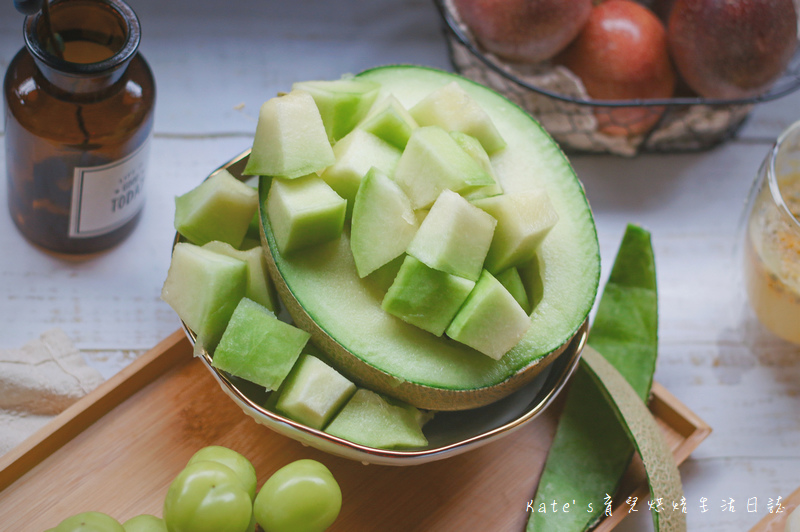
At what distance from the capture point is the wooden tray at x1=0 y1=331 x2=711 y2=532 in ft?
2.44

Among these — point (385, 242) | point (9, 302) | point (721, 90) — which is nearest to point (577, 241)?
point (385, 242)

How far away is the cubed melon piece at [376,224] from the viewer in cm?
67

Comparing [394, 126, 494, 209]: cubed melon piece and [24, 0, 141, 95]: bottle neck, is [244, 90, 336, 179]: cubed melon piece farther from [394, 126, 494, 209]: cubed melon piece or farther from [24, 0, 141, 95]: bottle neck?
[24, 0, 141, 95]: bottle neck

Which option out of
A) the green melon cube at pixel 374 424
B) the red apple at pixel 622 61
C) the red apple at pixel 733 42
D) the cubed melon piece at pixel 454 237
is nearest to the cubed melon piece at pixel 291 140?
the cubed melon piece at pixel 454 237

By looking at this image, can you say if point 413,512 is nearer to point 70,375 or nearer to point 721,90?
point 70,375

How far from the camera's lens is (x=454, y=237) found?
65cm

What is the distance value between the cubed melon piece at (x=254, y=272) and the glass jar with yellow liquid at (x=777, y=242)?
70 centimetres

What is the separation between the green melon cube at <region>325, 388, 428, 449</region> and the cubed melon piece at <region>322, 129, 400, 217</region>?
0.20m

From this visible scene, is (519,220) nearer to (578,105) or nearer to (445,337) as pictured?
(445,337)

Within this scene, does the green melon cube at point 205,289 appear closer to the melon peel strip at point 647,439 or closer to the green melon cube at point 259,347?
the green melon cube at point 259,347

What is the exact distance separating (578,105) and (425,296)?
53 cm

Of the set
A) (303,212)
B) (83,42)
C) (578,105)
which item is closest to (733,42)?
(578,105)

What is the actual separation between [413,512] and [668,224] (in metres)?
0.66

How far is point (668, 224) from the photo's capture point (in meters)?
1.15
